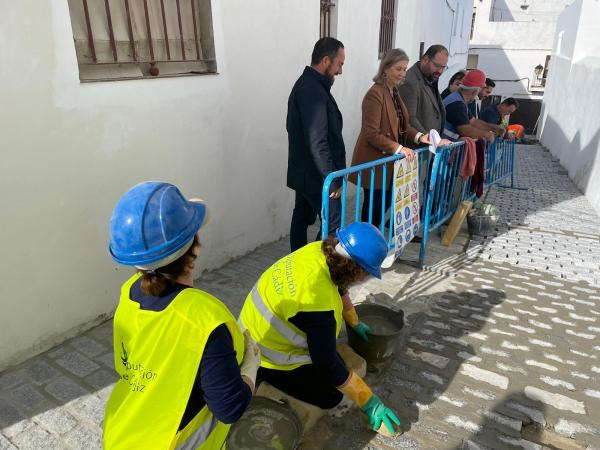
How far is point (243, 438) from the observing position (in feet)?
6.87

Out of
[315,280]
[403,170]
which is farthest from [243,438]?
[403,170]

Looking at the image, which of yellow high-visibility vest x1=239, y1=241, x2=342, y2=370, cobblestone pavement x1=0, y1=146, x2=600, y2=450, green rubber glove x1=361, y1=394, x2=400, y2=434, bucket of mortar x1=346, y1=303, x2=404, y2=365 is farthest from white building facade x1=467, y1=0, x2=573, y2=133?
yellow high-visibility vest x1=239, y1=241, x2=342, y2=370

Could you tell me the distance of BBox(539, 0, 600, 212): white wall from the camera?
8695 mm

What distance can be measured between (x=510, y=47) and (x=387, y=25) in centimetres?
2068

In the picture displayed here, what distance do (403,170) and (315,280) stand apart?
204cm

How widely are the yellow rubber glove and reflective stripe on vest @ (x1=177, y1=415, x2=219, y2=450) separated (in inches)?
31.9

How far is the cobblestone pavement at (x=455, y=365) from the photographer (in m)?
2.32

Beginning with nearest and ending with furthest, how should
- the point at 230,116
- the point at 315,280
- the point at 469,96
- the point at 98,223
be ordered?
the point at 315,280 < the point at 98,223 < the point at 230,116 < the point at 469,96

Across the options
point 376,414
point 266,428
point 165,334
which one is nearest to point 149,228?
point 165,334

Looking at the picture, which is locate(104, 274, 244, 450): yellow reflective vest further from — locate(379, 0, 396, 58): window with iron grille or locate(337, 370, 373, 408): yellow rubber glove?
locate(379, 0, 396, 58): window with iron grille

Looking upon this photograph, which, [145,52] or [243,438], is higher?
[145,52]

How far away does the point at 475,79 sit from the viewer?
515cm

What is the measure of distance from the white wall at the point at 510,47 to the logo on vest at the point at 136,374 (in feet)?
89.7

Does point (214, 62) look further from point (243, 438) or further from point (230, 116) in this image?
point (243, 438)
